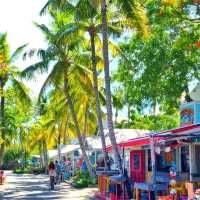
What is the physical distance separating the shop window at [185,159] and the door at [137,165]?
357cm

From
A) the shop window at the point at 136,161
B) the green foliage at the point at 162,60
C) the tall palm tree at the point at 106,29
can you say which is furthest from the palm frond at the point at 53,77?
the tall palm tree at the point at 106,29

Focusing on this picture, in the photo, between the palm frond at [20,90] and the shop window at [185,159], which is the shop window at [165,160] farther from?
the palm frond at [20,90]

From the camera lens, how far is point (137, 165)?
25000 mm

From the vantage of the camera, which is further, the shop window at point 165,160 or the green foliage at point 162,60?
the green foliage at point 162,60

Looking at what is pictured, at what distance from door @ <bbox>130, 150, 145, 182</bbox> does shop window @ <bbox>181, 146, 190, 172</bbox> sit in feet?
11.7

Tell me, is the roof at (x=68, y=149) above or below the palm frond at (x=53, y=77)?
below

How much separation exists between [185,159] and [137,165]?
4.55 meters

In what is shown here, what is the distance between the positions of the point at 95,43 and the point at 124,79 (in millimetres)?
2790

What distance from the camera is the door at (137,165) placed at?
2438cm

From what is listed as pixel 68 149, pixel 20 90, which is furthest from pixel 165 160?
pixel 68 149

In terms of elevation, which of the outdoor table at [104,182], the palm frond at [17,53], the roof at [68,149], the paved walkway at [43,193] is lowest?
the paved walkway at [43,193]

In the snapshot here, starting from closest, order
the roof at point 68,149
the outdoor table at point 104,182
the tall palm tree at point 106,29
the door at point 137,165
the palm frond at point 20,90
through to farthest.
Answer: the tall palm tree at point 106,29 < the outdoor table at point 104,182 < the door at point 137,165 < the palm frond at point 20,90 < the roof at point 68,149

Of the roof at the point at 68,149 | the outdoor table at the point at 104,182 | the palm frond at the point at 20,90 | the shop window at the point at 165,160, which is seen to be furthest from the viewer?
the roof at the point at 68,149

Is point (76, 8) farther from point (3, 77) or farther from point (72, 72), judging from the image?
point (3, 77)
